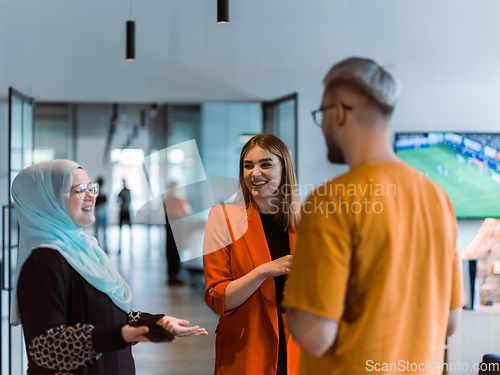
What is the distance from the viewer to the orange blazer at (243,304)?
5.23ft

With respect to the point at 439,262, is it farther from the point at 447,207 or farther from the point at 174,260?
the point at 174,260

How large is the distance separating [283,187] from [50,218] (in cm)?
89

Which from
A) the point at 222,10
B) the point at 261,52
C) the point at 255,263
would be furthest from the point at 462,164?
the point at 255,263

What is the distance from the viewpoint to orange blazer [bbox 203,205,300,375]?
5.23 feet

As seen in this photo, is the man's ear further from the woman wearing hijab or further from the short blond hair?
the woman wearing hijab

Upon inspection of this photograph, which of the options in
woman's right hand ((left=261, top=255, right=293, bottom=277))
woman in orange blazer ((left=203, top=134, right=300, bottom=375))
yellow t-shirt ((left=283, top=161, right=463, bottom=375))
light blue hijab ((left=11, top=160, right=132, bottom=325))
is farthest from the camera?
woman in orange blazer ((left=203, top=134, right=300, bottom=375))

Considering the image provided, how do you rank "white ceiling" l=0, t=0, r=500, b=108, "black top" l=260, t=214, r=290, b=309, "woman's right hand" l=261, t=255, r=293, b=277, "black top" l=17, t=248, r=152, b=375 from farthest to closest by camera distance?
"white ceiling" l=0, t=0, r=500, b=108 → "black top" l=260, t=214, r=290, b=309 → "woman's right hand" l=261, t=255, r=293, b=277 → "black top" l=17, t=248, r=152, b=375

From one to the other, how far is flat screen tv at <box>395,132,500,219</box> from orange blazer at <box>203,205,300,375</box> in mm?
2636

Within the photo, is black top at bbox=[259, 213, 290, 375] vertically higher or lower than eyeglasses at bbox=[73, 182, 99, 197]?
lower

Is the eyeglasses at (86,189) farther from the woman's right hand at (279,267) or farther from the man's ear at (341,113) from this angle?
the man's ear at (341,113)

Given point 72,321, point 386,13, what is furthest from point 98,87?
point 72,321

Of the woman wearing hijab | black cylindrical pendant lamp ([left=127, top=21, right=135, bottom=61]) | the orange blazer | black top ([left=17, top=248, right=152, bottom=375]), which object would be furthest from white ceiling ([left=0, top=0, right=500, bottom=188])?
black top ([left=17, top=248, right=152, bottom=375])

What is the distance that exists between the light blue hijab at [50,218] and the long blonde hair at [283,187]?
2.21ft

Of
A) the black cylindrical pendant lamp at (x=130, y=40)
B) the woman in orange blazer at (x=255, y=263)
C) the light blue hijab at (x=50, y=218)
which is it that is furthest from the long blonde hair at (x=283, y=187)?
the black cylindrical pendant lamp at (x=130, y=40)
